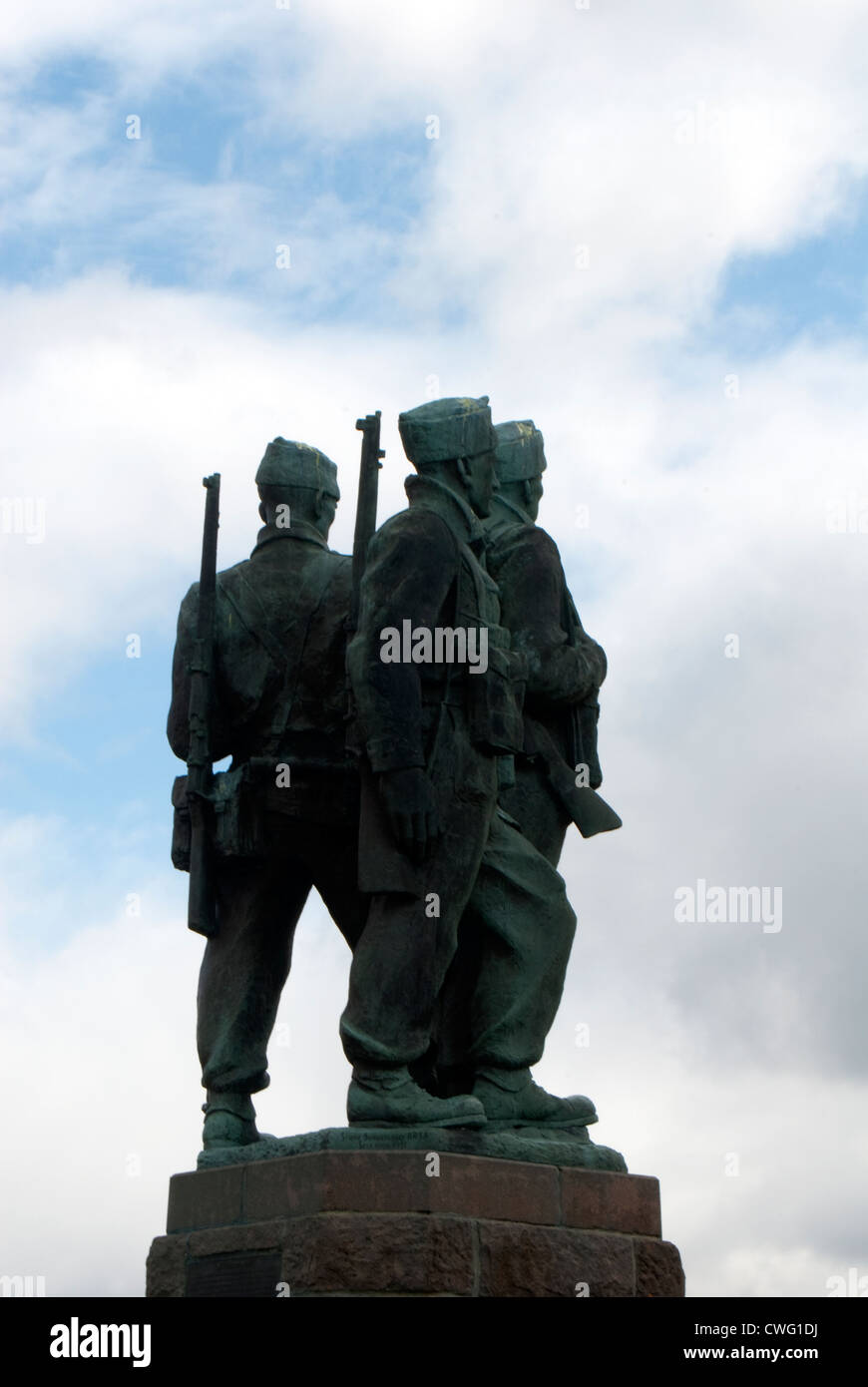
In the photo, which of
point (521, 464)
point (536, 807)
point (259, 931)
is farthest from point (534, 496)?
point (259, 931)

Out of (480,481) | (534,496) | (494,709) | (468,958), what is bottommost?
(468,958)

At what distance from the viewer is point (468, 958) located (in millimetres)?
10398

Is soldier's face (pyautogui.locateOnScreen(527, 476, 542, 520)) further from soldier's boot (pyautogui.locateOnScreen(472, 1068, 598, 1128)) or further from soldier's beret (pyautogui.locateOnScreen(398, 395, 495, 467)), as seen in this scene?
soldier's boot (pyautogui.locateOnScreen(472, 1068, 598, 1128))

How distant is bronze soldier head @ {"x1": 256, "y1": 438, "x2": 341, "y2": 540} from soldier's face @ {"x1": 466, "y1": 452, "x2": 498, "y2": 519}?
101 cm

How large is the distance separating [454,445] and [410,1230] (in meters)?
3.56

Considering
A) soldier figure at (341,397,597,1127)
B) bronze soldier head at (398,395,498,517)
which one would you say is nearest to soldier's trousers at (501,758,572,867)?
soldier figure at (341,397,597,1127)

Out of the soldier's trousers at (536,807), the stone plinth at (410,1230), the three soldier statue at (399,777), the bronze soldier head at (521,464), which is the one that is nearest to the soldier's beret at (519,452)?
the bronze soldier head at (521,464)

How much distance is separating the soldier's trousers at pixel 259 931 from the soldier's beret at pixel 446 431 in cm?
178

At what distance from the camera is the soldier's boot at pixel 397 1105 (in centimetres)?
945

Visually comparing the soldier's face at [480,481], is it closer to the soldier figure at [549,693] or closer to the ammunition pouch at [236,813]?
the soldier figure at [549,693]

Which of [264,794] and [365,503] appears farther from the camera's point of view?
[365,503]

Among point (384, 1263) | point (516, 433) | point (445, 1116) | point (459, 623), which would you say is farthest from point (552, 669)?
point (384, 1263)

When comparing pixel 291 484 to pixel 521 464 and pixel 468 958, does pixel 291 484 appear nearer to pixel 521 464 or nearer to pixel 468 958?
pixel 521 464

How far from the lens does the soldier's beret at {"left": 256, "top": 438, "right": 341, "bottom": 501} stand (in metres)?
11.0
